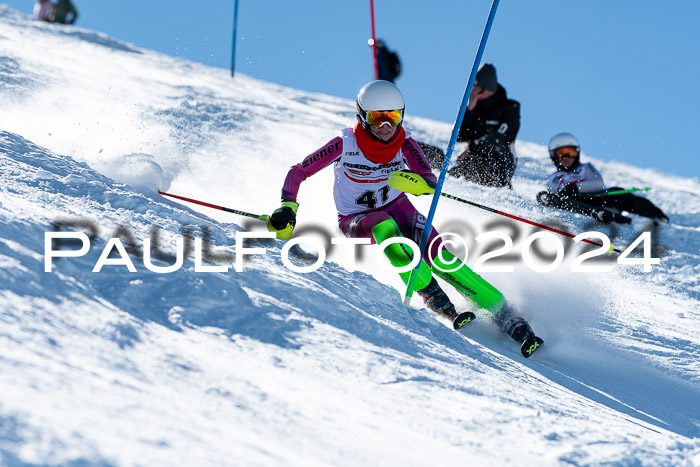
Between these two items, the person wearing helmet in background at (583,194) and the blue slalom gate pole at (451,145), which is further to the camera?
the person wearing helmet in background at (583,194)

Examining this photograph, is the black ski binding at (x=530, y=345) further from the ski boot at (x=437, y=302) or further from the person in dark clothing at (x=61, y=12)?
the person in dark clothing at (x=61, y=12)

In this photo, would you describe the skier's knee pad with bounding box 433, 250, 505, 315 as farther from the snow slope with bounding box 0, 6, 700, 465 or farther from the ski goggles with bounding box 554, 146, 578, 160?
the ski goggles with bounding box 554, 146, 578, 160

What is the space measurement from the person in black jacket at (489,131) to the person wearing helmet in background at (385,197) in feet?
12.7

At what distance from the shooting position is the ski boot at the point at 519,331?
3.81m

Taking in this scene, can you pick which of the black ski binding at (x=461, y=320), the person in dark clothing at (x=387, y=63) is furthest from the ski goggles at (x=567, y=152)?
the black ski binding at (x=461, y=320)

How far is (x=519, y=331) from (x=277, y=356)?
1.77 m

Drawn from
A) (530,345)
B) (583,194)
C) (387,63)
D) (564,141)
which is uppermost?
(387,63)

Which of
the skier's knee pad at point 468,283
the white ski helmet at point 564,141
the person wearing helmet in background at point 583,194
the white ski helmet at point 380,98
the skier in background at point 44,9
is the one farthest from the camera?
the skier in background at point 44,9

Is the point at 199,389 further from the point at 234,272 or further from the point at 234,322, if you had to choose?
the point at 234,272

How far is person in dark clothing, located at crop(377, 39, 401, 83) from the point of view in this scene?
414 inches

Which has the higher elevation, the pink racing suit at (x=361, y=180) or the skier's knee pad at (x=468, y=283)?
the pink racing suit at (x=361, y=180)

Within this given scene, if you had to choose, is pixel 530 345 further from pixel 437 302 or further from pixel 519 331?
pixel 437 302

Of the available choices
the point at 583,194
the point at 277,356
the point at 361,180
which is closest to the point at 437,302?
the point at 361,180

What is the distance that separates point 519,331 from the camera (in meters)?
3.89
